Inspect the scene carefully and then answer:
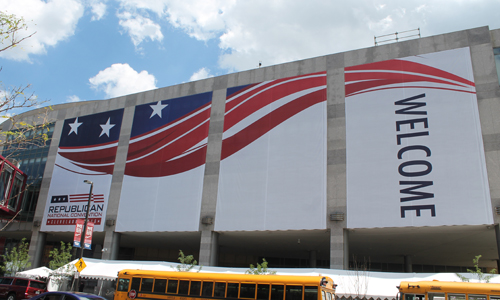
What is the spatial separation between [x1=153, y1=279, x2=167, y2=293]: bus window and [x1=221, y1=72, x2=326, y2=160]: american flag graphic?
15722mm

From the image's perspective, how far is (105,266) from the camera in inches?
1161

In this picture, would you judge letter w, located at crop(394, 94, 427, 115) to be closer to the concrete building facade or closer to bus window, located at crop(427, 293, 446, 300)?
the concrete building facade

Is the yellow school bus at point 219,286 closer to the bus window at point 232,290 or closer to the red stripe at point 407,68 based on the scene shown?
the bus window at point 232,290

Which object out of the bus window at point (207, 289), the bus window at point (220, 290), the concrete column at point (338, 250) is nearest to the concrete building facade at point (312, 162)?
the concrete column at point (338, 250)

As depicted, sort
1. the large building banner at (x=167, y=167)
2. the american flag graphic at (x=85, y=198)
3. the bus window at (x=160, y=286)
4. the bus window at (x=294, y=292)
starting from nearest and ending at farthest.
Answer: the bus window at (x=294, y=292)
the bus window at (x=160, y=286)
the large building banner at (x=167, y=167)
the american flag graphic at (x=85, y=198)

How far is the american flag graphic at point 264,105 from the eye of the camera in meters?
33.8

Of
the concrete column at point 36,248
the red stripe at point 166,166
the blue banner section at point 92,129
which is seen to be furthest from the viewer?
the blue banner section at point 92,129

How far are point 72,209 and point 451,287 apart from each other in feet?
118

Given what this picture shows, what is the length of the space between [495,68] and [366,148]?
10628 millimetres

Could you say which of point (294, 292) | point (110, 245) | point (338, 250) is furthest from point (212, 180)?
point (294, 292)

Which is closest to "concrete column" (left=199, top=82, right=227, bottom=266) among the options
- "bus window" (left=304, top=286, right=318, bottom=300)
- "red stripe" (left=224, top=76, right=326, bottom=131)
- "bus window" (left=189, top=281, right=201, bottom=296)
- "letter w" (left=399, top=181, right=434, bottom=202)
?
"red stripe" (left=224, top=76, right=326, bottom=131)

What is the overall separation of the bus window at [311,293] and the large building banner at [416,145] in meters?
12.0

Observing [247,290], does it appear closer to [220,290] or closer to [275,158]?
[220,290]

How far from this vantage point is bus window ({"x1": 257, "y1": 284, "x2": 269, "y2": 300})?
18.5m
